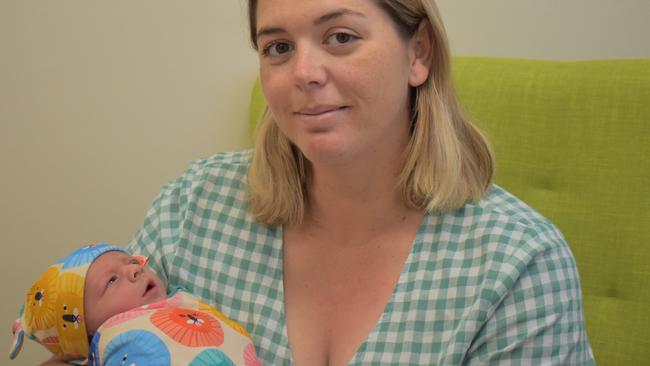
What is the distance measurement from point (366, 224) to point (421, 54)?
12.8 inches

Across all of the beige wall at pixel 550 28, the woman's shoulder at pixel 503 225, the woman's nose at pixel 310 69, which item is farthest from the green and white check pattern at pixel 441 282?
the beige wall at pixel 550 28

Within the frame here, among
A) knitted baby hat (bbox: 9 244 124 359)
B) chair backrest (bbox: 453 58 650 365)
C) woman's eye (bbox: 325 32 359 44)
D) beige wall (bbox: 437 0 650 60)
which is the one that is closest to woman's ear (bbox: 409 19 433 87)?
woman's eye (bbox: 325 32 359 44)

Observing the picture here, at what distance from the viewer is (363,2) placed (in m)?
1.21

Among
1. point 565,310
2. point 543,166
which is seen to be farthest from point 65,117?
point 565,310

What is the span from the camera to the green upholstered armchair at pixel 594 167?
1.49 m

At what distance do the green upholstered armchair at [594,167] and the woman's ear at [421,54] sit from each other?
397 mm

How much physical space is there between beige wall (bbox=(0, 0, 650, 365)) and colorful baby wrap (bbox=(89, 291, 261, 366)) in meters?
0.89

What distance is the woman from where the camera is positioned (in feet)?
3.93

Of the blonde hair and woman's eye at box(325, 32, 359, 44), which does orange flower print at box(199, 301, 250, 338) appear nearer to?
the blonde hair

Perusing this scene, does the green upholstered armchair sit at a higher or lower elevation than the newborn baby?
higher

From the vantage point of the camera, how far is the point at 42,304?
130 cm

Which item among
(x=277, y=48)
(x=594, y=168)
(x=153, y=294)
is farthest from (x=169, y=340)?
(x=594, y=168)

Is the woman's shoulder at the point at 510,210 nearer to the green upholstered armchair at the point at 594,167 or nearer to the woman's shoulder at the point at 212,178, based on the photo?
the green upholstered armchair at the point at 594,167

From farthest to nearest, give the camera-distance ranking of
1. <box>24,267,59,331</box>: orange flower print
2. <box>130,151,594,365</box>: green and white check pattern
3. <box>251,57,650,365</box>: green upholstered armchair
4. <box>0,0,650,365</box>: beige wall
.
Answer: <box>0,0,650,365</box>: beige wall → <box>251,57,650,365</box>: green upholstered armchair → <box>24,267,59,331</box>: orange flower print → <box>130,151,594,365</box>: green and white check pattern
